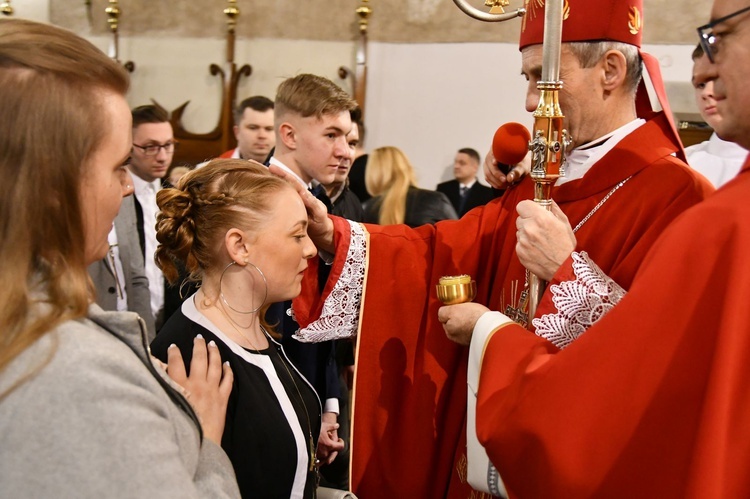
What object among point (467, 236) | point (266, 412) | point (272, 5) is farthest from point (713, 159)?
point (272, 5)

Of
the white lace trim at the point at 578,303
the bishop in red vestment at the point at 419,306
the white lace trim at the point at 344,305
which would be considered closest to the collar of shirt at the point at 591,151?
the bishop in red vestment at the point at 419,306

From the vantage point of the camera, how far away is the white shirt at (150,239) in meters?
4.27

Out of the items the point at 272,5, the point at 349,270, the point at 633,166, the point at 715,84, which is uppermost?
the point at 272,5

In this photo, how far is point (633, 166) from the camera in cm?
211

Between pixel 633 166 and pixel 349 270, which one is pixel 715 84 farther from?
pixel 349 270

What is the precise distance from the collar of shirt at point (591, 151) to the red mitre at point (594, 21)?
0.80ft

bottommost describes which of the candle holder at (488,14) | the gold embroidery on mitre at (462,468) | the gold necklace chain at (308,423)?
the gold embroidery on mitre at (462,468)

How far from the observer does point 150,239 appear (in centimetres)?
428

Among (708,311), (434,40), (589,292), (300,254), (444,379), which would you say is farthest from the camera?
(434,40)

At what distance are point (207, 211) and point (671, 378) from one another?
119 centimetres

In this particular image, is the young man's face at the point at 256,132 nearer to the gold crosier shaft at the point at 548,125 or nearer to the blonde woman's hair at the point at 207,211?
the blonde woman's hair at the point at 207,211

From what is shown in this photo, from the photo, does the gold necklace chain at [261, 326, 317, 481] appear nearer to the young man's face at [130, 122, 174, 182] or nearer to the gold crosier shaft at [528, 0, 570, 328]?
the gold crosier shaft at [528, 0, 570, 328]

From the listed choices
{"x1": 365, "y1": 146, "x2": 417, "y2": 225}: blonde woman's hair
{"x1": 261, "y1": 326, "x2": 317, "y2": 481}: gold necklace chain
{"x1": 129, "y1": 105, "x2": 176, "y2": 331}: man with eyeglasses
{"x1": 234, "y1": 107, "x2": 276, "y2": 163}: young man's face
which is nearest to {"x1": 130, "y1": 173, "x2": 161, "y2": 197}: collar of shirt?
{"x1": 129, "y1": 105, "x2": 176, "y2": 331}: man with eyeglasses

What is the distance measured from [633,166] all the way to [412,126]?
5816mm
